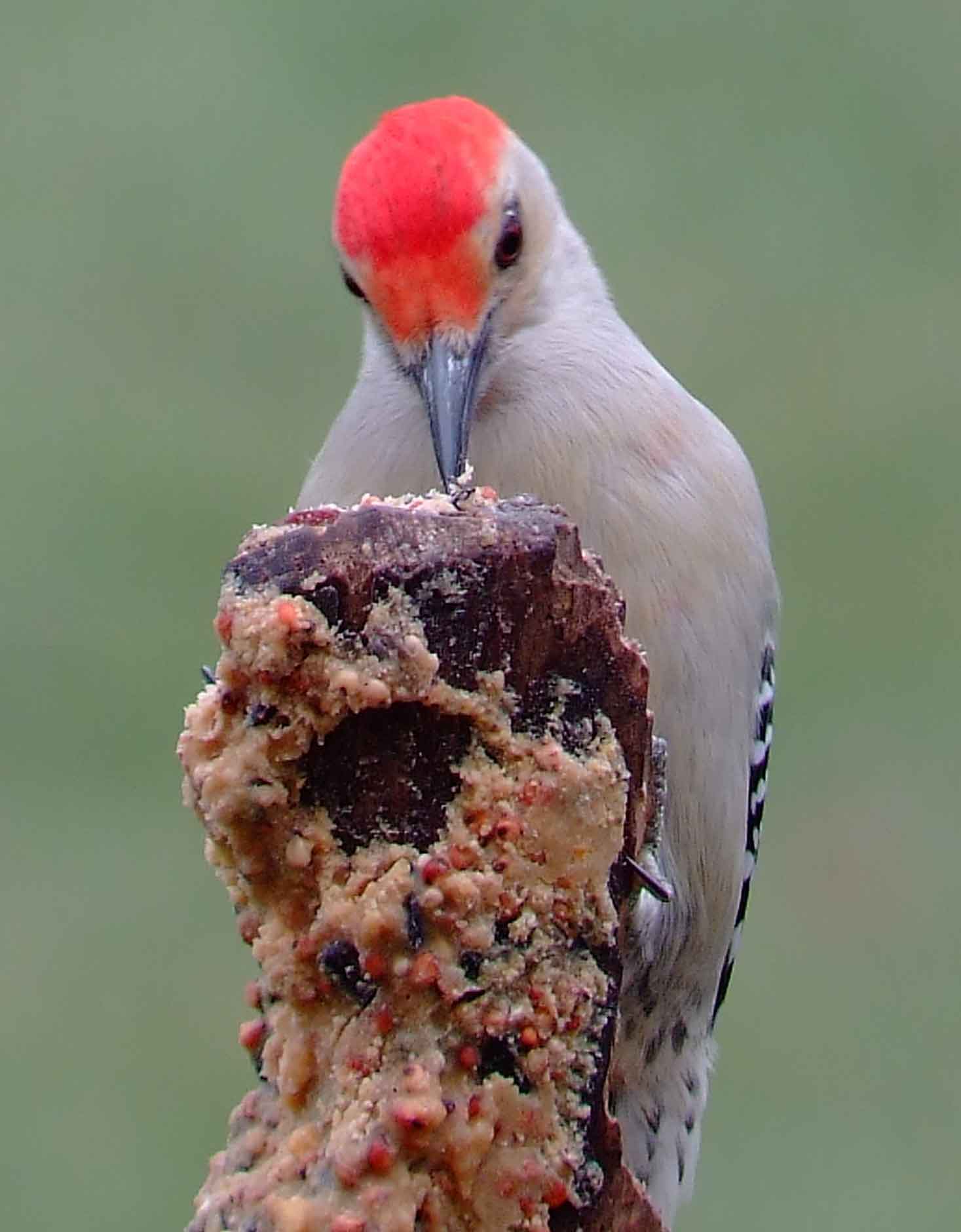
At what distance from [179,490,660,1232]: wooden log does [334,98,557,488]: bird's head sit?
1591 millimetres

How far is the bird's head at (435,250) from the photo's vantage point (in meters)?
5.21

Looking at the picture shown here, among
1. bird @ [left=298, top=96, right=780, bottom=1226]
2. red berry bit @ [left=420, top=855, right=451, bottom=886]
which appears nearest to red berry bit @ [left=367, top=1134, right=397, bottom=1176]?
red berry bit @ [left=420, top=855, right=451, bottom=886]

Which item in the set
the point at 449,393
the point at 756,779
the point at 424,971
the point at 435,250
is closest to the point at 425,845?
the point at 424,971

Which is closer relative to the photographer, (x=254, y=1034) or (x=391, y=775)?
(x=391, y=775)

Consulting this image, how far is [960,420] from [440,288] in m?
7.39

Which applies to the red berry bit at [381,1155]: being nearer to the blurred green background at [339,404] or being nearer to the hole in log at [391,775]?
the hole in log at [391,775]

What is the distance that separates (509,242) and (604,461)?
1.84ft

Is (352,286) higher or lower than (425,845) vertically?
higher

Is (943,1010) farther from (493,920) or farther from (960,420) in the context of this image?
(493,920)

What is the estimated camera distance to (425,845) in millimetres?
3484

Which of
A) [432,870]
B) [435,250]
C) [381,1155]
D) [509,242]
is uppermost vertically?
[509,242]

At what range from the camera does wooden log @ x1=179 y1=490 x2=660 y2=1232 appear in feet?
11.2

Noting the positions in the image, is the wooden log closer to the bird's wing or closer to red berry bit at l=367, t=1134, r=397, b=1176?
red berry bit at l=367, t=1134, r=397, b=1176

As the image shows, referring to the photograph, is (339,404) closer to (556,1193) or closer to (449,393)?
(449,393)
